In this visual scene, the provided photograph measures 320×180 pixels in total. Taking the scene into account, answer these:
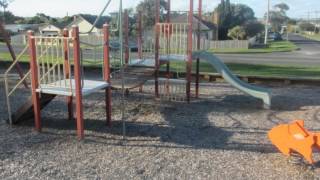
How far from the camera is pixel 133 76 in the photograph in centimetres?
910

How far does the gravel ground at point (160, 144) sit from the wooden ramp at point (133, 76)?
21.8 inches

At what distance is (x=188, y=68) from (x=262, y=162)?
402cm

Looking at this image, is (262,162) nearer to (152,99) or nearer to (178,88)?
(152,99)

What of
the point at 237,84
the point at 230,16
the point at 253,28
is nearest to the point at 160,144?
the point at 237,84

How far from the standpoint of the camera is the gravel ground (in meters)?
5.30

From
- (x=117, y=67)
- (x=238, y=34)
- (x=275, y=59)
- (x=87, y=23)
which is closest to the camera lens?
(x=117, y=67)

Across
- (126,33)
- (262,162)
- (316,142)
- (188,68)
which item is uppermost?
(126,33)

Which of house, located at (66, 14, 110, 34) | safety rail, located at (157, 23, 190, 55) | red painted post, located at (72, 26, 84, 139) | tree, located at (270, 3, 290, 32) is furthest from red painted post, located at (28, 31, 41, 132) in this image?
tree, located at (270, 3, 290, 32)

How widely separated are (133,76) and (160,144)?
3010mm

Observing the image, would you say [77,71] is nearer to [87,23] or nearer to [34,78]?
[34,78]

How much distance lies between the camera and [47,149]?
6117 mm

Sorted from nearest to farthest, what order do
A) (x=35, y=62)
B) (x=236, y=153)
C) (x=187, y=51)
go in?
1. (x=236, y=153)
2. (x=35, y=62)
3. (x=187, y=51)

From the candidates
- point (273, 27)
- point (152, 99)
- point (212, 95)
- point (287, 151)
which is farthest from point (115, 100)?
point (273, 27)

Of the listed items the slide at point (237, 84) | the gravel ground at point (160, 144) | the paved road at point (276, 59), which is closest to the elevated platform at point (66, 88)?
the gravel ground at point (160, 144)
